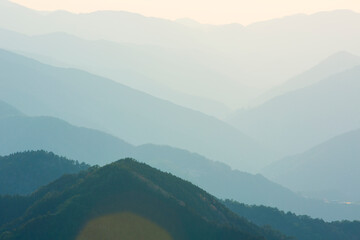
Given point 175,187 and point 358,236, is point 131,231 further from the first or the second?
point 358,236

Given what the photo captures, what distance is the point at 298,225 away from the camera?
18425 cm

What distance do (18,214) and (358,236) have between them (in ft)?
356

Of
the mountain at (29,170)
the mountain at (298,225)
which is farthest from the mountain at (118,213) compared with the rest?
the mountain at (298,225)

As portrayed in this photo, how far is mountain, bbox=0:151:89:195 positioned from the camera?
165 m

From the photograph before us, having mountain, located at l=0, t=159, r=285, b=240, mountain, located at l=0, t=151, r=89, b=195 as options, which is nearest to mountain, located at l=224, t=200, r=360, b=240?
mountain, located at l=0, t=151, r=89, b=195

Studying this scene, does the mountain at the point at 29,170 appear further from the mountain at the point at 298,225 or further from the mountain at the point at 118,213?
the mountain at the point at 118,213

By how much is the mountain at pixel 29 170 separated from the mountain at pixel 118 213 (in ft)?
166

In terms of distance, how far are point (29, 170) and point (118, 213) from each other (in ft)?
260

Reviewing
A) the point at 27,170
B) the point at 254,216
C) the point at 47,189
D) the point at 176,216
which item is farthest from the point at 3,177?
the point at 176,216

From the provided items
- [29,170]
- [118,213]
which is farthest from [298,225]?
[118,213]

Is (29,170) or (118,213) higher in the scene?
(29,170)

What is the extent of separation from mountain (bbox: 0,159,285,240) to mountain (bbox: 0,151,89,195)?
5068cm

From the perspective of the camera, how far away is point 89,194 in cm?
10150

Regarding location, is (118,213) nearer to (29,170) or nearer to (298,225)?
(29,170)
